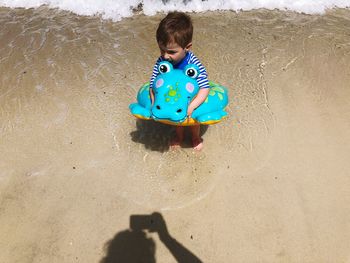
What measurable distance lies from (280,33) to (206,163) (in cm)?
319

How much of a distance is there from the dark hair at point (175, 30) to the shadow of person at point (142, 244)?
1.63 m

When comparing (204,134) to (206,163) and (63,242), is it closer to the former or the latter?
(206,163)

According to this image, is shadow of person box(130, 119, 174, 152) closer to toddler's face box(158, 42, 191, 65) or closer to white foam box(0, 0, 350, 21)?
toddler's face box(158, 42, 191, 65)

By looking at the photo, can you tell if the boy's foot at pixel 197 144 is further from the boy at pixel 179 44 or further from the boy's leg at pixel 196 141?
the boy at pixel 179 44

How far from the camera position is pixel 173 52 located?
326 cm

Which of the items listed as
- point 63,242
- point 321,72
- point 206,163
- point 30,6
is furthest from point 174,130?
point 30,6

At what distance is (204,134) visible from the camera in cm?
421

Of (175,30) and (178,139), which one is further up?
(175,30)

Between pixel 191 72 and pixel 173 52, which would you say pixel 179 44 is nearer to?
pixel 173 52

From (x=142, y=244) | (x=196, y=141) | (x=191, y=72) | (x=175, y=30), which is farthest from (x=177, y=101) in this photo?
(x=142, y=244)

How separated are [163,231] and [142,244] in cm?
23

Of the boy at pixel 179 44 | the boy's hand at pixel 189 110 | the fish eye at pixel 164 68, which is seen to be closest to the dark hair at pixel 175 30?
the boy at pixel 179 44

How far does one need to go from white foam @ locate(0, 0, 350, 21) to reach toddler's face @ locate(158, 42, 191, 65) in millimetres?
3808

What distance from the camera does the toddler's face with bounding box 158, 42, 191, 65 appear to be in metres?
3.19
